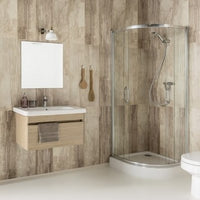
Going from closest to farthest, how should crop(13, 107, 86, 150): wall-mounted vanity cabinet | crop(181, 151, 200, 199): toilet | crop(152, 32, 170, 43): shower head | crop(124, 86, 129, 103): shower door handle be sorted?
crop(181, 151, 200, 199): toilet
crop(13, 107, 86, 150): wall-mounted vanity cabinet
crop(152, 32, 170, 43): shower head
crop(124, 86, 129, 103): shower door handle

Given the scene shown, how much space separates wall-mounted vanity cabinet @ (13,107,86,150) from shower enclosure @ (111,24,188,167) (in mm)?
863

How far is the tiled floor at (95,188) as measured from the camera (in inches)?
122

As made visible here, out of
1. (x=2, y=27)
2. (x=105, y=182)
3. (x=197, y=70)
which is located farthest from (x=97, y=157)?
(x=2, y=27)

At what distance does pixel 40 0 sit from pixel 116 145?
2.22 m

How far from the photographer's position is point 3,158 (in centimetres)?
361

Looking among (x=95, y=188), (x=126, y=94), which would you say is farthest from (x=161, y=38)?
(x=95, y=188)

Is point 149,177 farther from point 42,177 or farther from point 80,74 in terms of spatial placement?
point 80,74

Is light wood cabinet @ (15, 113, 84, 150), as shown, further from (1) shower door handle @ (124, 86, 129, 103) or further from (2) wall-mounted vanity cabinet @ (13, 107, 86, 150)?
(1) shower door handle @ (124, 86, 129, 103)

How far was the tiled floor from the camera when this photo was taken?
3107 mm

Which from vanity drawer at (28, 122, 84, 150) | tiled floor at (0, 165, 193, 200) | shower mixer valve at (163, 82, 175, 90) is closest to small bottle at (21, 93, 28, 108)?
vanity drawer at (28, 122, 84, 150)

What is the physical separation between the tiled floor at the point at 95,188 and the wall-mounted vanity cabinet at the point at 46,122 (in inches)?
19.7

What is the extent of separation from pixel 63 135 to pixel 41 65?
1.01 metres

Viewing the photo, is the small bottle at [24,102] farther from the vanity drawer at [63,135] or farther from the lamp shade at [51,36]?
the lamp shade at [51,36]

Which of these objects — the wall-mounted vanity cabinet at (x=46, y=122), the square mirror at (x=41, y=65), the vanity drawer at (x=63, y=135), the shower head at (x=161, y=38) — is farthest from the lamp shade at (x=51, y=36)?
the shower head at (x=161, y=38)
